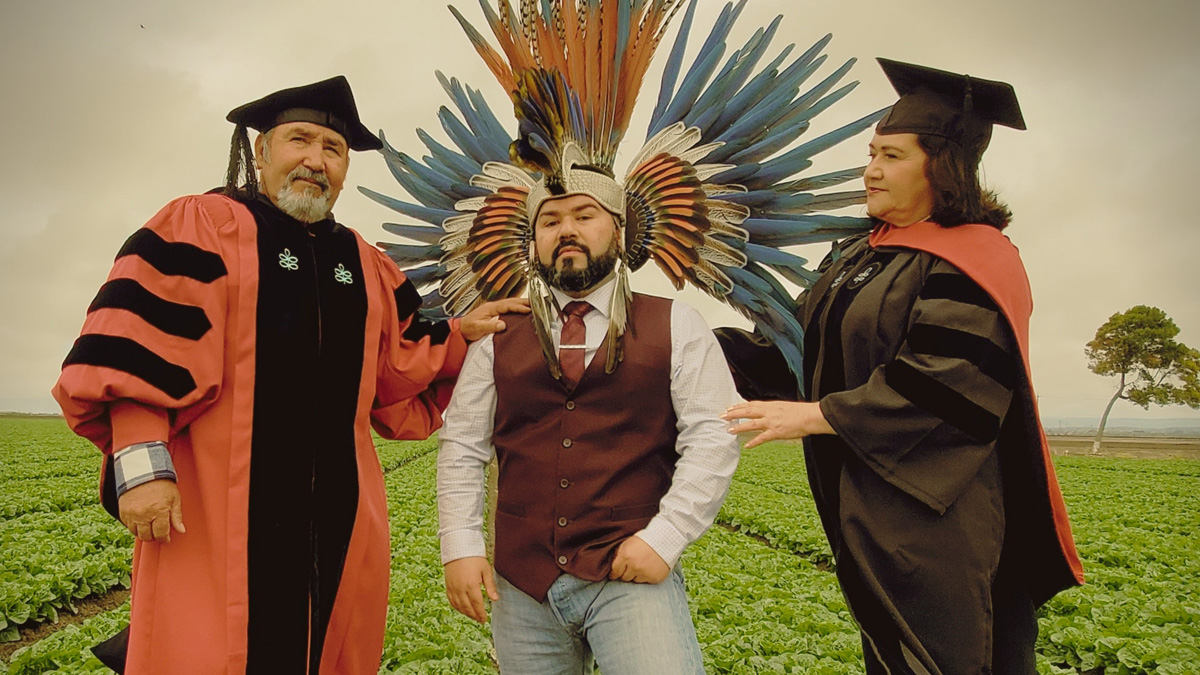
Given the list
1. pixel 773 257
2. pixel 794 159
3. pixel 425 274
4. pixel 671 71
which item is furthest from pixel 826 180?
pixel 425 274

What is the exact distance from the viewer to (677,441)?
205cm

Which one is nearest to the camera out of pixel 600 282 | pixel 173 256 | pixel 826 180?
pixel 173 256

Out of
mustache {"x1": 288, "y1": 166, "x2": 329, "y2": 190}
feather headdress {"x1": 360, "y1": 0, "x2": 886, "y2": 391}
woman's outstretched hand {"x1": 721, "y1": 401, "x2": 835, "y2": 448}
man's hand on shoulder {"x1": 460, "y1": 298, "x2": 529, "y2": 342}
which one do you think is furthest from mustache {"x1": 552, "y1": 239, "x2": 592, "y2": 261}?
mustache {"x1": 288, "y1": 166, "x2": 329, "y2": 190}

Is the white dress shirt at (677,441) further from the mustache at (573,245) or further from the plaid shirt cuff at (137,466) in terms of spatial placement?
the plaid shirt cuff at (137,466)

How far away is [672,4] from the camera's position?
2.80 m

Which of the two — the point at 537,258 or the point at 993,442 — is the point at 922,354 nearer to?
the point at 993,442

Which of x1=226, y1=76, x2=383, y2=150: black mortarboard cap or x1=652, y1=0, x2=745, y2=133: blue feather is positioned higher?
x1=652, y1=0, x2=745, y2=133: blue feather

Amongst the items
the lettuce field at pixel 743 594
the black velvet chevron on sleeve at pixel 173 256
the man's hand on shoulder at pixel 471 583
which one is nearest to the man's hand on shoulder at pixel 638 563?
the man's hand on shoulder at pixel 471 583

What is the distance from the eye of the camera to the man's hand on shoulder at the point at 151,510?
6.18 ft

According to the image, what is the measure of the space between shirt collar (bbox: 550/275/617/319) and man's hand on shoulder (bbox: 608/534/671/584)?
67 cm

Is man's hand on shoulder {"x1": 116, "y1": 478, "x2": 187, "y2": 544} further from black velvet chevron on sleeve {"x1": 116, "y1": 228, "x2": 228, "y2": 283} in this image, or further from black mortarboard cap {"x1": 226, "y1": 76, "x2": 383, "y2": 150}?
black mortarboard cap {"x1": 226, "y1": 76, "x2": 383, "y2": 150}

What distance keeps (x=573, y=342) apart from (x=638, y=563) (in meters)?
0.65

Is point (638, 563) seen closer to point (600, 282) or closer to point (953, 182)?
point (600, 282)

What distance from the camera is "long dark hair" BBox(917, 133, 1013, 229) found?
7.19 feet
